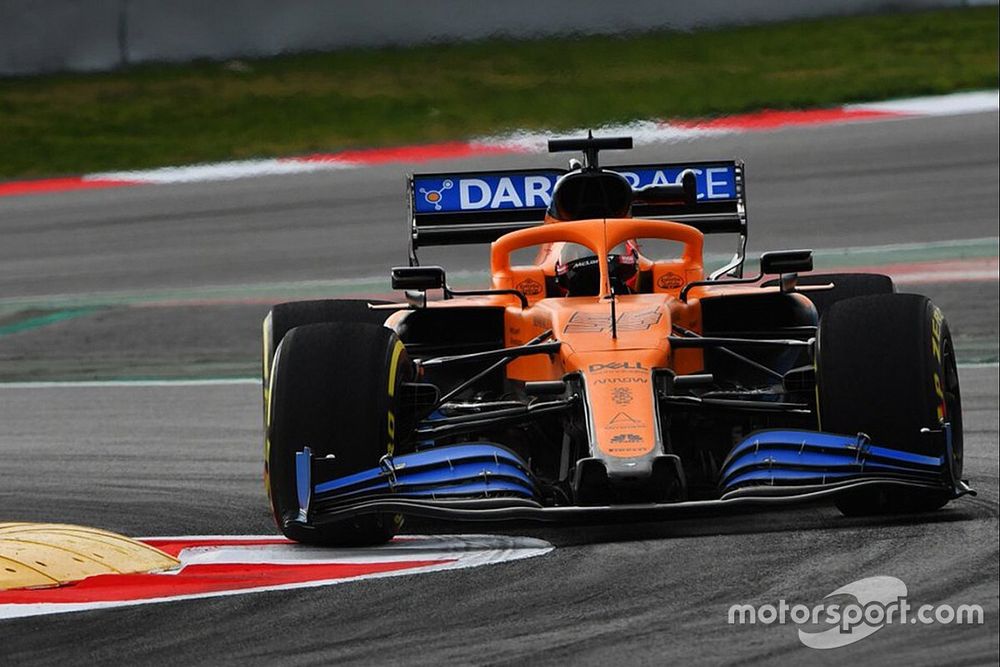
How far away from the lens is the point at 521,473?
6.94 metres

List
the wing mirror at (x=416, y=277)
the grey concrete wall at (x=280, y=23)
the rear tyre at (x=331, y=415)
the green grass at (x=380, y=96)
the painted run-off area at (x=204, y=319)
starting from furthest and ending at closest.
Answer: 1. the green grass at (x=380, y=96)
2. the grey concrete wall at (x=280, y=23)
3. the painted run-off area at (x=204, y=319)
4. the wing mirror at (x=416, y=277)
5. the rear tyre at (x=331, y=415)

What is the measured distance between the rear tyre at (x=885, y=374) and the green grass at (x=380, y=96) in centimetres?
726

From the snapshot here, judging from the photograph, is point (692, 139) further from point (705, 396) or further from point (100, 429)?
point (705, 396)

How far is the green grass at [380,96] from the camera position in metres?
14.9

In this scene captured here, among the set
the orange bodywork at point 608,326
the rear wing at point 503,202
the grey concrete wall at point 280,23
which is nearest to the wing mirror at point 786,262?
the orange bodywork at point 608,326

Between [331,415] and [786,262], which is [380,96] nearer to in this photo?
[786,262]

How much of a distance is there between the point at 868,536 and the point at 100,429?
5254mm

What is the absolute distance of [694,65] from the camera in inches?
618

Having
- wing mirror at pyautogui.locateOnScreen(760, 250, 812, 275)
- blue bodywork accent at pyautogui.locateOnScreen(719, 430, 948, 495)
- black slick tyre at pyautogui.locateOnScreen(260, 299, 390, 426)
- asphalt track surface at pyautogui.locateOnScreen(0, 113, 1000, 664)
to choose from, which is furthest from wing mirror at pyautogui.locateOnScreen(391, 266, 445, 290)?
Result: blue bodywork accent at pyautogui.locateOnScreen(719, 430, 948, 495)

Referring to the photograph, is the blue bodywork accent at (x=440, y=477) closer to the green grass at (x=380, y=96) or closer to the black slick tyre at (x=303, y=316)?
the black slick tyre at (x=303, y=316)

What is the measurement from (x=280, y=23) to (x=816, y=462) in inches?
377

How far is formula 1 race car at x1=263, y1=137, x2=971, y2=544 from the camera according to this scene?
6.85m

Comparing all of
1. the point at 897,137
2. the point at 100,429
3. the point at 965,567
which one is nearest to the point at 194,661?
the point at 965,567

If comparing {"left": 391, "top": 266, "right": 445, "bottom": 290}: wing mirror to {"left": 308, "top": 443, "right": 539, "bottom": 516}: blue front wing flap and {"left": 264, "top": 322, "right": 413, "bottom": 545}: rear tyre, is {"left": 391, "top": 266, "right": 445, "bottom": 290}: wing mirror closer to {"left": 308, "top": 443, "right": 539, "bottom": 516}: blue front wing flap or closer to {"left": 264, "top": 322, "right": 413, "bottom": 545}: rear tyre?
{"left": 264, "top": 322, "right": 413, "bottom": 545}: rear tyre
